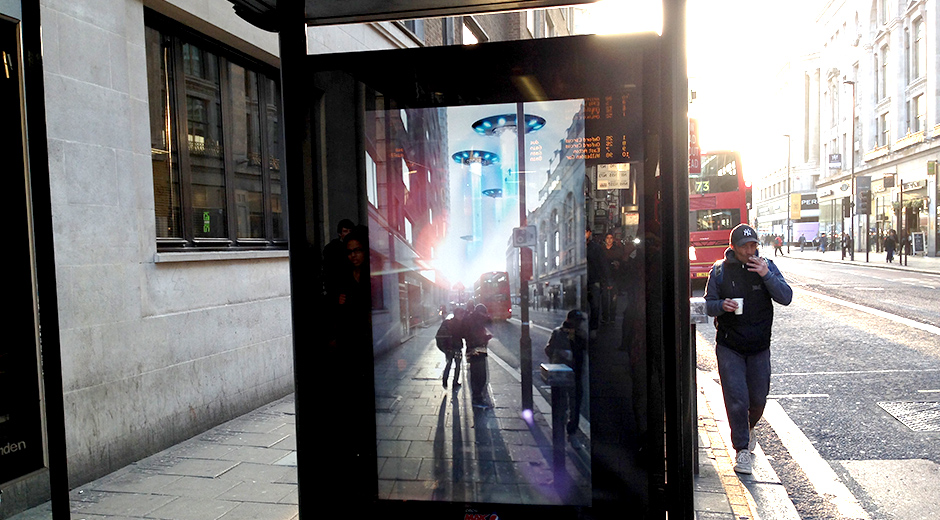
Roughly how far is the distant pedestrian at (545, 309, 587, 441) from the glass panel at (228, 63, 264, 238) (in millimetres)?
4489

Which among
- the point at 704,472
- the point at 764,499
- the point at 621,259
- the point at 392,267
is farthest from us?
the point at 704,472

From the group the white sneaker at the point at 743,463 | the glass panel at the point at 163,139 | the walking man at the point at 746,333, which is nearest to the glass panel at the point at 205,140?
the glass panel at the point at 163,139

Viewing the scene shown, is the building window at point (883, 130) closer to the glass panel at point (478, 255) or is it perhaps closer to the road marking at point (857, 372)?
the road marking at point (857, 372)

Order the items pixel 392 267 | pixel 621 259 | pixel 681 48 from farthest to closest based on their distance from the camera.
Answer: pixel 392 267
pixel 621 259
pixel 681 48

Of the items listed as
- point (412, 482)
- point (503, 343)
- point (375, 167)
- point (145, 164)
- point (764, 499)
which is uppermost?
point (145, 164)

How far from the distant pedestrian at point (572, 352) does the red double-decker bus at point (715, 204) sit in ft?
52.5

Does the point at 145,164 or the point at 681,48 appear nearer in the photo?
the point at 681,48

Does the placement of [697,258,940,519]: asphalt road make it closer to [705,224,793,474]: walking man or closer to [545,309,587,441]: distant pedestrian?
[705,224,793,474]: walking man

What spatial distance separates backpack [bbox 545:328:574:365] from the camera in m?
2.61

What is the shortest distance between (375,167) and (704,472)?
3.19 meters

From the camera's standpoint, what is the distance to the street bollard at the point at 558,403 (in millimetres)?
2598

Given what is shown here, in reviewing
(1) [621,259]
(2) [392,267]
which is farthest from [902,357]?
(2) [392,267]

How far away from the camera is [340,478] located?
2.70 m

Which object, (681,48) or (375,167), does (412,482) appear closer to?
(375,167)
